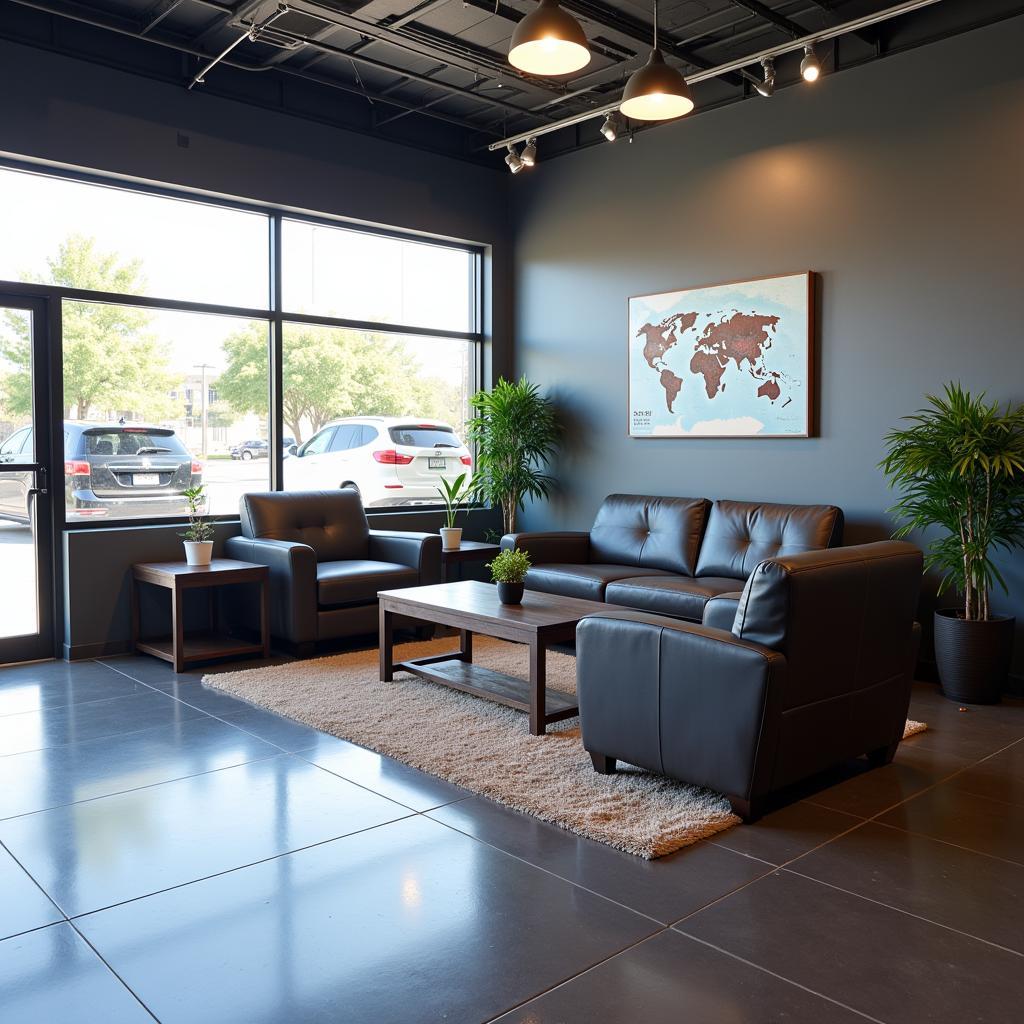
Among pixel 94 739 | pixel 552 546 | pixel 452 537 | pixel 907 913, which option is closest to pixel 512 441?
pixel 452 537

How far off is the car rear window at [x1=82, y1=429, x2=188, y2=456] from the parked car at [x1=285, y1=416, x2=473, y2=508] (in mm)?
808

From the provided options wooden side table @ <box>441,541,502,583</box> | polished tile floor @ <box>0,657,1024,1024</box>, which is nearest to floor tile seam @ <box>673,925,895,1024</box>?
polished tile floor @ <box>0,657,1024,1024</box>

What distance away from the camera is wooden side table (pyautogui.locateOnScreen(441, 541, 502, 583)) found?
243 inches

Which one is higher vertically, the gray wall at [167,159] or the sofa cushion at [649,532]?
the gray wall at [167,159]

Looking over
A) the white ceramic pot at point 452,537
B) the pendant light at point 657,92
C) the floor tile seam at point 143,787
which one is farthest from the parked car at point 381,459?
the pendant light at point 657,92

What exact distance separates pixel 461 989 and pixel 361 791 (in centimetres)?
124

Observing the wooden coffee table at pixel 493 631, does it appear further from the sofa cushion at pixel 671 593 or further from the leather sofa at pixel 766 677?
the sofa cushion at pixel 671 593

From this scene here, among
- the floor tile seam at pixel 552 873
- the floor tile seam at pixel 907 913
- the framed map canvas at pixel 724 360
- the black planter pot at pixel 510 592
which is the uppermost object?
the framed map canvas at pixel 724 360

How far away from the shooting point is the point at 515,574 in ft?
13.7

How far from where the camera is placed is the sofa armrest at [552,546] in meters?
5.85

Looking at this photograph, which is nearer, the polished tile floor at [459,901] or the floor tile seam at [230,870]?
the polished tile floor at [459,901]

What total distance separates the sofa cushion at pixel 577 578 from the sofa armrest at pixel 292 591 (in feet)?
4.31

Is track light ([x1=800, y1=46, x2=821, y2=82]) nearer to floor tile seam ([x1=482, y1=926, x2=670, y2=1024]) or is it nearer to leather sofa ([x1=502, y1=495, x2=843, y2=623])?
leather sofa ([x1=502, y1=495, x2=843, y2=623])

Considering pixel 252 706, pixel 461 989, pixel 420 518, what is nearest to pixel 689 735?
pixel 461 989
